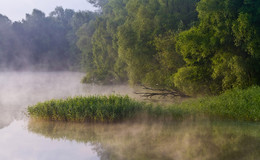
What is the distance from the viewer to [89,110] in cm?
1434

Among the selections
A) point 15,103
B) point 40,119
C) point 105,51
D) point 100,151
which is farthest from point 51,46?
point 100,151

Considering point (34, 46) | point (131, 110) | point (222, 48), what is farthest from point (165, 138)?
point (34, 46)

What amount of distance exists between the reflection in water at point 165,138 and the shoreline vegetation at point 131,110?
55 cm

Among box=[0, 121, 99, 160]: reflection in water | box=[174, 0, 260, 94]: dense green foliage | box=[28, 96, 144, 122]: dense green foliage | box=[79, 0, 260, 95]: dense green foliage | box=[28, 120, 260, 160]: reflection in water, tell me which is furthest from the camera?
box=[79, 0, 260, 95]: dense green foliage

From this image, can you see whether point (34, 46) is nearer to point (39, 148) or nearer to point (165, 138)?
point (39, 148)

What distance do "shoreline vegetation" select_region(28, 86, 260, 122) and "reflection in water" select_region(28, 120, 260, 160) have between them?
55cm

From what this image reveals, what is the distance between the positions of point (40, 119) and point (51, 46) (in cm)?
5731

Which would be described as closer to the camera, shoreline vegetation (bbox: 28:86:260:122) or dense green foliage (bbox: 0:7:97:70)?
shoreline vegetation (bbox: 28:86:260:122)

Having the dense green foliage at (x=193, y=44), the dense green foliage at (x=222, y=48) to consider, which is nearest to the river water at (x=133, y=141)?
the dense green foliage at (x=222, y=48)

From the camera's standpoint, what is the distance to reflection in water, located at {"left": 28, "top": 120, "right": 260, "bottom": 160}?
9305 mm

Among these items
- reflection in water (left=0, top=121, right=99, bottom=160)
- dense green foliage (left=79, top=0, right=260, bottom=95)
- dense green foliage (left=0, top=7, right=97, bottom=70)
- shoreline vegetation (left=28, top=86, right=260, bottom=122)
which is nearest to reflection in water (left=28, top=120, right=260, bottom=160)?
reflection in water (left=0, top=121, right=99, bottom=160)

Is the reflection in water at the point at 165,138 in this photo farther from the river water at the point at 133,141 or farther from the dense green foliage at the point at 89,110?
the dense green foliage at the point at 89,110

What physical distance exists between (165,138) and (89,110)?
4519mm

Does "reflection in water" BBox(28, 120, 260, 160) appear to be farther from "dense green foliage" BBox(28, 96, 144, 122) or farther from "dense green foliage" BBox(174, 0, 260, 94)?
"dense green foliage" BBox(174, 0, 260, 94)
